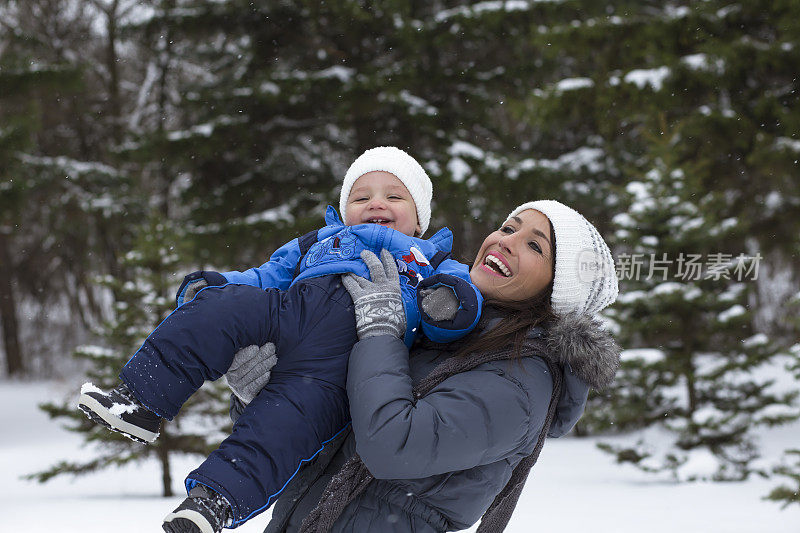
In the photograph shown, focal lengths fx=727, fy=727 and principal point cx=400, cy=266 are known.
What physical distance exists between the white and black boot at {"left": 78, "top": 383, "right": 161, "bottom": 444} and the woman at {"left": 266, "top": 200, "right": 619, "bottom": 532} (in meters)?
0.42

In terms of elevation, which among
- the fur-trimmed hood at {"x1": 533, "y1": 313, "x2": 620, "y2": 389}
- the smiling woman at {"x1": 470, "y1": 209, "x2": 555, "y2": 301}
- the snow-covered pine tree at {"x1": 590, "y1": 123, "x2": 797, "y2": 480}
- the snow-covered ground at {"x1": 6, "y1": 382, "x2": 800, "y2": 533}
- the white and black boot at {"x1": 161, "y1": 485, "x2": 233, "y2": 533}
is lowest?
the snow-covered ground at {"x1": 6, "y1": 382, "x2": 800, "y2": 533}

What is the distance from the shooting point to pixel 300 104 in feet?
37.3

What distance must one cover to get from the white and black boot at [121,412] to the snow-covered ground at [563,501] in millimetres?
4594

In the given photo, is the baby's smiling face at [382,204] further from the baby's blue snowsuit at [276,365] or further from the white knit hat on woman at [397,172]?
the baby's blue snowsuit at [276,365]

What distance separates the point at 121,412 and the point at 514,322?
102cm

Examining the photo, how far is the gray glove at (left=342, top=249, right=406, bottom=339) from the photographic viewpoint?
1834 mm

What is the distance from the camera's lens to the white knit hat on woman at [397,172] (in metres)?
2.48

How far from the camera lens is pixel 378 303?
1.86 meters

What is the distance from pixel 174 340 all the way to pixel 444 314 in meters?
0.69

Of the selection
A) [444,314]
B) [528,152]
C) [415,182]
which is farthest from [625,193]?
[444,314]

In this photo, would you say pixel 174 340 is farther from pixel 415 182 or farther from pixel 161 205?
pixel 161 205

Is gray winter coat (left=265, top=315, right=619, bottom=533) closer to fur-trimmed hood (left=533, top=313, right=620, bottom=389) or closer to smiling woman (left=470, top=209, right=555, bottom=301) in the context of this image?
fur-trimmed hood (left=533, top=313, right=620, bottom=389)

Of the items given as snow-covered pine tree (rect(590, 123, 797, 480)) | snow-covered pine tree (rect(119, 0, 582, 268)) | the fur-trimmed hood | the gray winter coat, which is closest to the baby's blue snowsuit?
the gray winter coat

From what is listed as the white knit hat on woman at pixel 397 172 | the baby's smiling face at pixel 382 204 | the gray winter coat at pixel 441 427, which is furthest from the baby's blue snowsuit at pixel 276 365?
the white knit hat on woman at pixel 397 172
